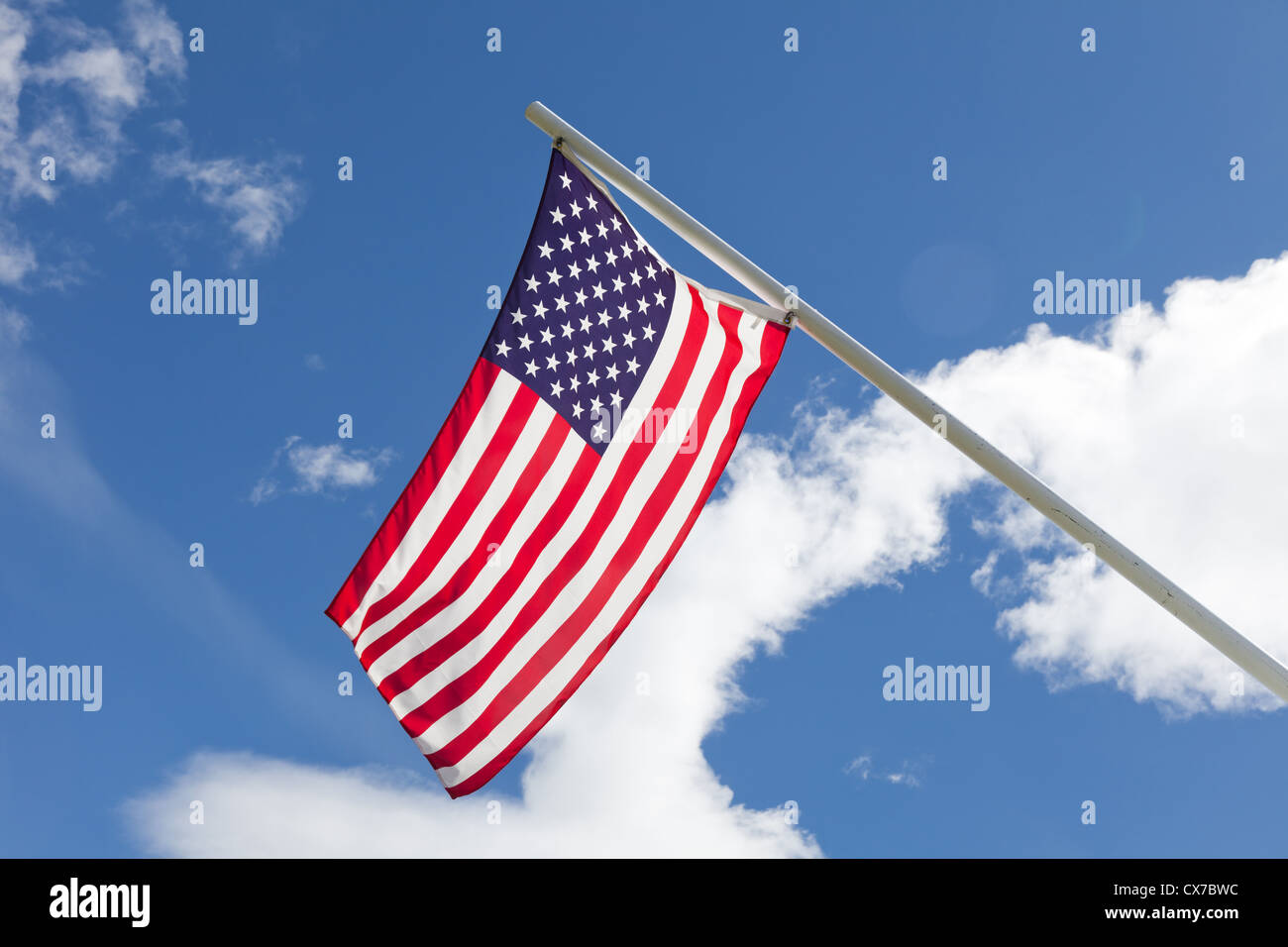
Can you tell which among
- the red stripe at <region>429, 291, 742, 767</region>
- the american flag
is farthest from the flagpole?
the red stripe at <region>429, 291, 742, 767</region>

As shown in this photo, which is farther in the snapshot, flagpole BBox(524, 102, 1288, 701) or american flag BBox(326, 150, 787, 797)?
american flag BBox(326, 150, 787, 797)

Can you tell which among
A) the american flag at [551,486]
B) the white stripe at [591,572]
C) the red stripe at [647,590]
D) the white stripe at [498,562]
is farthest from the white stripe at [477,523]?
the red stripe at [647,590]

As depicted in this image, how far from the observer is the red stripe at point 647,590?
28.5 ft

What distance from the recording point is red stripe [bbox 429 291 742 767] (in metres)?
8.69

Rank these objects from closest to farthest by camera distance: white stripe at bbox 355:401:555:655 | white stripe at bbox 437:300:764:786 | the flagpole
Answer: the flagpole
white stripe at bbox 355:401:555:655
white stripe at bbox 437:300:764:786

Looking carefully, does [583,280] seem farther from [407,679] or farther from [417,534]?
[407,679]

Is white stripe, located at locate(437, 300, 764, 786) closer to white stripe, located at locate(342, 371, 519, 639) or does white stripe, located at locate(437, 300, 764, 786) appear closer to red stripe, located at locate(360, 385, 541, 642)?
red stripe, located at locate(360, 385, 541, 642)

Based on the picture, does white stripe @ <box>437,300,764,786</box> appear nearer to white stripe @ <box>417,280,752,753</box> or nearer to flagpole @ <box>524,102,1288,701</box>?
white stripe @ <box>417,280,752,753</box>

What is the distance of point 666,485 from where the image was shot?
879cm

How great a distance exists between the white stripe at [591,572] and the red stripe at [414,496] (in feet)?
3.44

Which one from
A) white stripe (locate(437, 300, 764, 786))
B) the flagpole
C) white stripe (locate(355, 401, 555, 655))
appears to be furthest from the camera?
white stripe (locate(437, 300, 764, 786))

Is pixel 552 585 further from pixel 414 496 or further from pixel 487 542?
pixel 414 496

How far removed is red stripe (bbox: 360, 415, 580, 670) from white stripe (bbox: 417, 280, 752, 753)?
1.83ft

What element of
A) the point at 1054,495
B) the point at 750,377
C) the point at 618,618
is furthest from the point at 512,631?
the point at 1054,495
